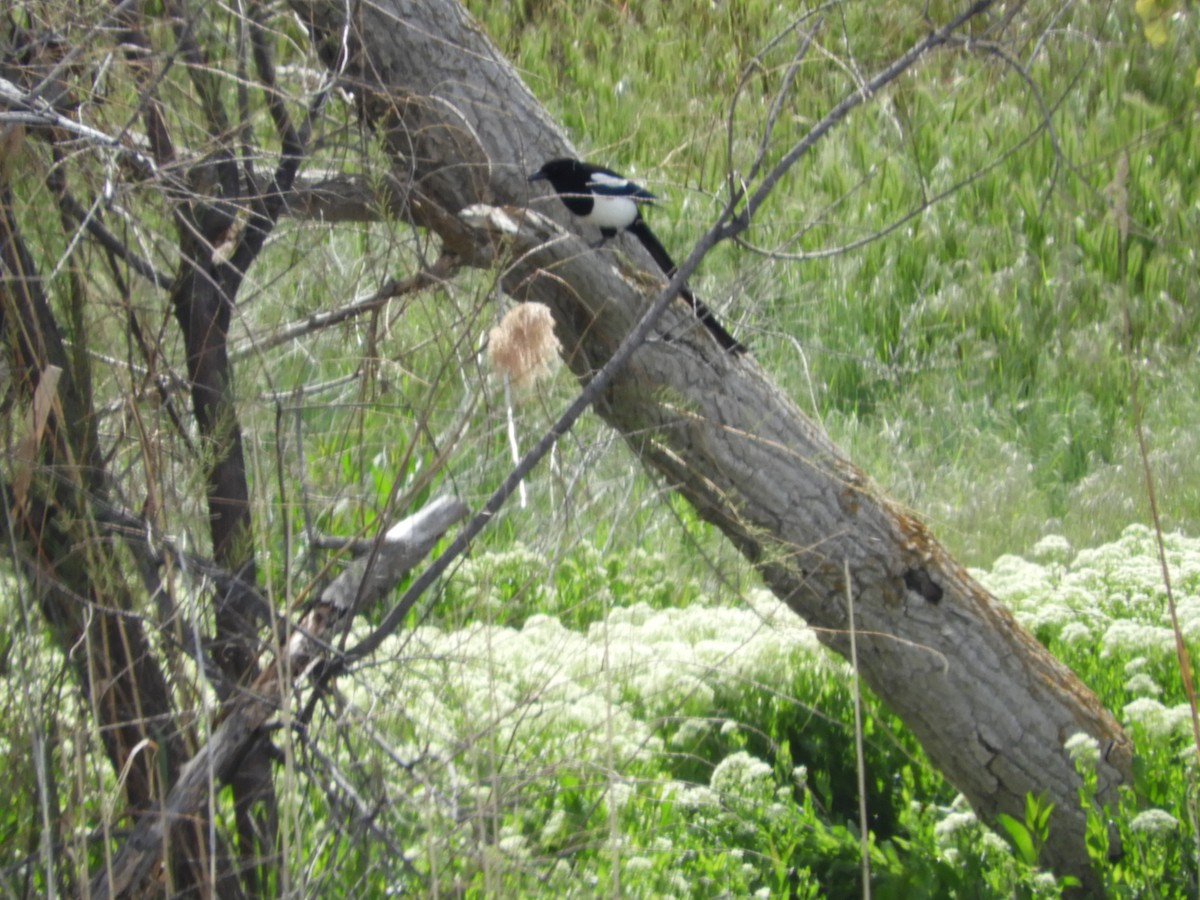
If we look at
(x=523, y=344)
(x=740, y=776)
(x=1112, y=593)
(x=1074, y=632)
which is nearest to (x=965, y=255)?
(x=1112, y=593)

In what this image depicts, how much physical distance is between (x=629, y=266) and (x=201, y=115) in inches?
31.6

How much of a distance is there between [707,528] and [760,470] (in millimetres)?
1055

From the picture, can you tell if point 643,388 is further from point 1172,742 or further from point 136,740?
point 1172,742

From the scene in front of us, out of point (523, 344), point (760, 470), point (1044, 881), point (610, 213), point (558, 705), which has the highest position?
point (610, 213)

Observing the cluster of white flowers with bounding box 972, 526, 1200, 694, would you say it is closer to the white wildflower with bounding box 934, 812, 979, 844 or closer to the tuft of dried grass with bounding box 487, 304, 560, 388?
the white wildflower with bounding box 934, 812, 979, 844

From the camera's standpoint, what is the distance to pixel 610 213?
2.62 meters

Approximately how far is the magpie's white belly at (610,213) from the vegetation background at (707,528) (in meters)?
0.11

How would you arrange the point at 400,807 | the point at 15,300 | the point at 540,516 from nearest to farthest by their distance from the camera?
the point at 15,300 → the point at 400,807 → the point at 540,516

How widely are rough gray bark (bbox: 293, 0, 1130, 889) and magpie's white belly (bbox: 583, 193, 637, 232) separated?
0.27 feet

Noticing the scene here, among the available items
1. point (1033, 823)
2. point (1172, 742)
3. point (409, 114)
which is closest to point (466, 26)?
point (409, 114)

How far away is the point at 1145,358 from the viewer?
6.11m

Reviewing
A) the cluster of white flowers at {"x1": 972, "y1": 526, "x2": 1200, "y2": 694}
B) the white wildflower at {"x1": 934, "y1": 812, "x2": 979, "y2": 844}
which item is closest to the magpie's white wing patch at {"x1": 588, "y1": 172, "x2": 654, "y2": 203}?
the white wildflower at {"x1": 934, "y1": 812, "x2": 979, "y2": 844}

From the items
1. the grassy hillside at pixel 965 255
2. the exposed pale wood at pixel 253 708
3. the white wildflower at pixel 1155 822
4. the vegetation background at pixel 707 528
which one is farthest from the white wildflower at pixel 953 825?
the grassy hillside at pixel 965 255

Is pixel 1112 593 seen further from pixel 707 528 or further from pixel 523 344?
pixel 523 344
